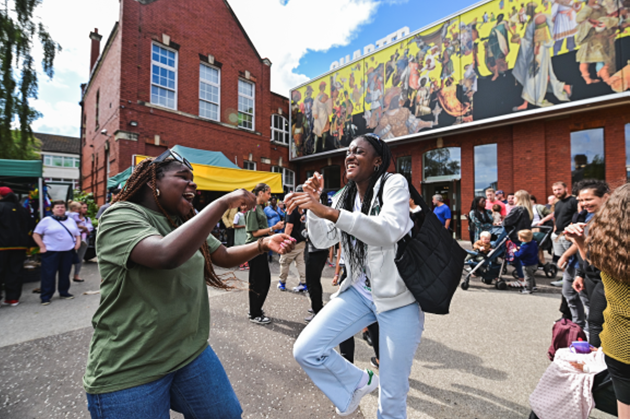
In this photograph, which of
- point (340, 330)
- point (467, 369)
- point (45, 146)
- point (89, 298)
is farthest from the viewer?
point (45, 146)

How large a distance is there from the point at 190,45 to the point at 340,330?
16.9 metres

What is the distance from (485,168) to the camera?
42.8ft

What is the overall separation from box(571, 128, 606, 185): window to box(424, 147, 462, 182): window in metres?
3.98

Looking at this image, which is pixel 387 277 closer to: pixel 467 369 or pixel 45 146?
pixel 467 369

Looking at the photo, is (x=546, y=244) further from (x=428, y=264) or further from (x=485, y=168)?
(x=428, y=264)

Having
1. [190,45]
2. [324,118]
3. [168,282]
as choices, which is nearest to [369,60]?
[324,118]

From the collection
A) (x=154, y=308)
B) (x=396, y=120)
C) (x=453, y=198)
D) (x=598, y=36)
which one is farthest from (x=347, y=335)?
(x=396, y=120)

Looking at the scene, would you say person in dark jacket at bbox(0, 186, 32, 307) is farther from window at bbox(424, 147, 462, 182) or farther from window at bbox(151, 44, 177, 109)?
window at bbox(424, 147, 462, 182)

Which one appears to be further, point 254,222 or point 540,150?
point 540,150

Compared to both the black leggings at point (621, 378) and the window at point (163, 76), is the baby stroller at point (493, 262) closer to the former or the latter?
the black leggings at point (621, 378)

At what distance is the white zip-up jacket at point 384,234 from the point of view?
1.62 metres

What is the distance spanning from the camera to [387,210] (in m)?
1.74

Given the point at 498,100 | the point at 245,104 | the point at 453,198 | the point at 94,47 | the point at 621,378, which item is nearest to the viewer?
the point at 621,378

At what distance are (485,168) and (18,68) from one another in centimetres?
1861
